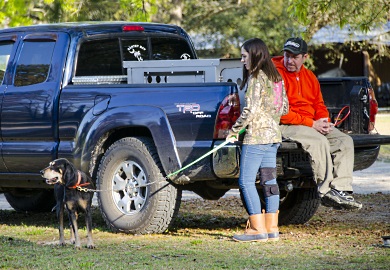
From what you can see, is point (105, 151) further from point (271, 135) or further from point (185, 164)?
point (271, 135)

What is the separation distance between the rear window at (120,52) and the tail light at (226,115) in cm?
182

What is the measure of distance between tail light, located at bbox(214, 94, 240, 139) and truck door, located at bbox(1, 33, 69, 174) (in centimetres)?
176

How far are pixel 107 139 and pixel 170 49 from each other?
1.56m

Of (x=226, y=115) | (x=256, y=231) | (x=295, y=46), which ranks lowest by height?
→ (x=256, y=231)

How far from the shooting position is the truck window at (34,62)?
8.95m

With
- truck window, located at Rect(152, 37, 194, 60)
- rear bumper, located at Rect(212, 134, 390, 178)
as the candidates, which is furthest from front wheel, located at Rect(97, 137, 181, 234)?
truck window, located at Rect(152, 37, 194, 60)

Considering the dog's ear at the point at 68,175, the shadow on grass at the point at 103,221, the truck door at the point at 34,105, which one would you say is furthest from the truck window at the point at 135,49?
the dog's ear at the point at 68,175

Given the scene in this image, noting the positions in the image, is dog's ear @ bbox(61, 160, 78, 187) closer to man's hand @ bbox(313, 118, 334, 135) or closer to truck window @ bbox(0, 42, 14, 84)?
truck window @ bbox(0, 42, 14, 84)

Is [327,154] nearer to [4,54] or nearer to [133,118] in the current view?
[133,118]

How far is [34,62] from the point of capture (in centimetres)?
909

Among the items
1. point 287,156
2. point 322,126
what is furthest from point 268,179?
point 322,126

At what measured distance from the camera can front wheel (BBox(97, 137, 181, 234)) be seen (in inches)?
318

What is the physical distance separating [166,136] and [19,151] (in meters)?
1.74

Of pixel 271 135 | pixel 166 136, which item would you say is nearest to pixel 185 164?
pixel 166 136
